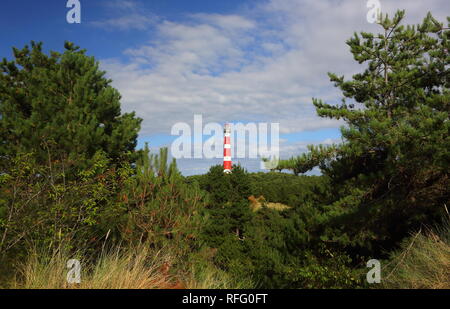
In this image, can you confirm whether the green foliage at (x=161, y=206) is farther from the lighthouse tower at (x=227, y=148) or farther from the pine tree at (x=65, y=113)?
the lighthouse tower at (x=227, y=148)

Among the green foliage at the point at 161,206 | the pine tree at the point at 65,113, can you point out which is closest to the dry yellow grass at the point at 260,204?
the green foliage at the point at 161,206

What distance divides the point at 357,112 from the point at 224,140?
3329 cm

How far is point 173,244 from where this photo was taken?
32.9 feet

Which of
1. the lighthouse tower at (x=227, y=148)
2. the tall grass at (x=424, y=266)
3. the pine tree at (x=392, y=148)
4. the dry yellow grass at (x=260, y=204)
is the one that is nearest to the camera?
the tall grass at (x=424, y=266)

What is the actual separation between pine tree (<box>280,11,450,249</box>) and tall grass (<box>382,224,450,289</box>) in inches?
57.1

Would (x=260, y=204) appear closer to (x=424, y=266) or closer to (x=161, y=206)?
(x=161, y=206)

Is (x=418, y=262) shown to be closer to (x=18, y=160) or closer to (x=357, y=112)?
(x=357, y=112)

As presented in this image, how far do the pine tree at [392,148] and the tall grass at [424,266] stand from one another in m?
1.45

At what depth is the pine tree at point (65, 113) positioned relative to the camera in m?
12.2

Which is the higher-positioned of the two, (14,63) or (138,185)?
(14,63)

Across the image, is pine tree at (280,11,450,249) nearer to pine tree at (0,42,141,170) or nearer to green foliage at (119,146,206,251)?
green foliage at (119,146,206,251)

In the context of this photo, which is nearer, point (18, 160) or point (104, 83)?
point (18, 160)

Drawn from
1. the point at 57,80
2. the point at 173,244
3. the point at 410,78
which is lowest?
the point at 173,244
